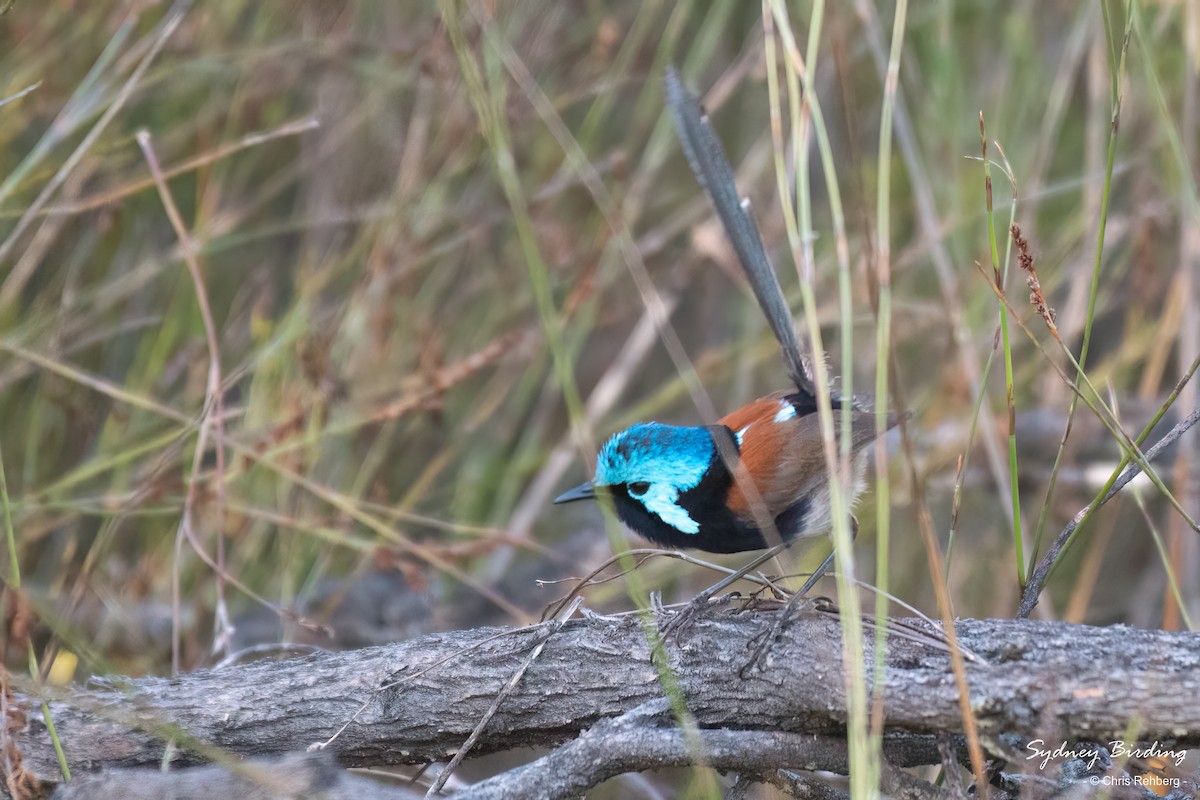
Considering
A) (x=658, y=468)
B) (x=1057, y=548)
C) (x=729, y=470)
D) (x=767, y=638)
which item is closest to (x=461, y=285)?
(x=658, y=468)

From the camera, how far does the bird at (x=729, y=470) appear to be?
285 centimetres

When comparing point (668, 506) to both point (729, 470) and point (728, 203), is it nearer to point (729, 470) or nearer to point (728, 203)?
point (729, 470)

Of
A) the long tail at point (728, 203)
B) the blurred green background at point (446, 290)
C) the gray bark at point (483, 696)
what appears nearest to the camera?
the gray bark at point (483, 696)

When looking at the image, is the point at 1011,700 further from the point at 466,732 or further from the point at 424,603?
the point at 424,603

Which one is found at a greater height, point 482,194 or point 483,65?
point 483,65

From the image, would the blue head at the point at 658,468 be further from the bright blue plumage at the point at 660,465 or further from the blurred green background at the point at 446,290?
the blurred green background at the point at 446,290

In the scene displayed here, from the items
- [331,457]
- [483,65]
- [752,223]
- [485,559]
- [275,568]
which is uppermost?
[483,65]

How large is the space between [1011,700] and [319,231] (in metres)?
4.21

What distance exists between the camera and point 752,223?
2.84 metres

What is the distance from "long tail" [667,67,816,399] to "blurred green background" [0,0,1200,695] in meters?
0.75

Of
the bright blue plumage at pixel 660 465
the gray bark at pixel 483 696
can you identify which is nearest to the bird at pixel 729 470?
the bright blue plumage at pixel 660 465

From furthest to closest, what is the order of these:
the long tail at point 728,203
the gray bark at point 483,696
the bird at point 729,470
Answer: the bird at point 729,470 → the long tail at point 728,203 → the gray bark at point 483,696

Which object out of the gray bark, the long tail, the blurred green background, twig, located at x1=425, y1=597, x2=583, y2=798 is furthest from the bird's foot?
the blurred green background

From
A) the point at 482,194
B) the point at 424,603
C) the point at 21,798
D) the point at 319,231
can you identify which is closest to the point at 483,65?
the point at 482,194
